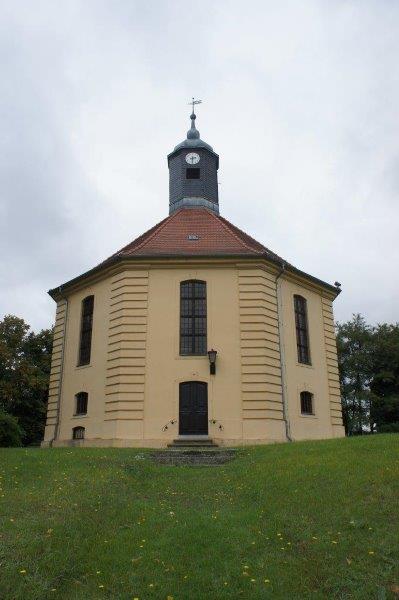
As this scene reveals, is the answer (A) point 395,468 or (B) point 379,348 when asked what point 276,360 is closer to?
(A) point 395,468

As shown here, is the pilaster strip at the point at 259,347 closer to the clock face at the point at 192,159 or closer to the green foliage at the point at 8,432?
the clock face at the point at 192,159

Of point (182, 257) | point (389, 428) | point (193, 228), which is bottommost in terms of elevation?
point (389, 428)

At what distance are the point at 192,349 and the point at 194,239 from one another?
4933 mm

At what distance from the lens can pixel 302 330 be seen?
2309 centimetres

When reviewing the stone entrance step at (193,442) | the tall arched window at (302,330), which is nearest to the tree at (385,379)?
the tall arched window at (302,330)

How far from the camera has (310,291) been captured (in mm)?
24094

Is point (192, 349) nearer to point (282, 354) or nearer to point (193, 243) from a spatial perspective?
point (282, 354)

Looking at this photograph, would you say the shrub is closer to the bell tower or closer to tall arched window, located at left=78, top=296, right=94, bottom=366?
the bell tower

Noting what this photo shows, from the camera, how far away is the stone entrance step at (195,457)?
583 inches

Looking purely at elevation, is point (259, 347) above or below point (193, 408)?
above

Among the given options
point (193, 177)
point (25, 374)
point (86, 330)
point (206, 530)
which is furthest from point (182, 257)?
point (25, 374)

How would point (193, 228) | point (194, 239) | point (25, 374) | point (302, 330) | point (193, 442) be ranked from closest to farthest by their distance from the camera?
point (193, 442), point (194, 239), point (302, 330), point (193, 228), point (25, 374)

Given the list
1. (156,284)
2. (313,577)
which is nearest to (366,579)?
(313,577)

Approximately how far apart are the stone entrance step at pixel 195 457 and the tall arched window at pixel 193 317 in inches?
189
